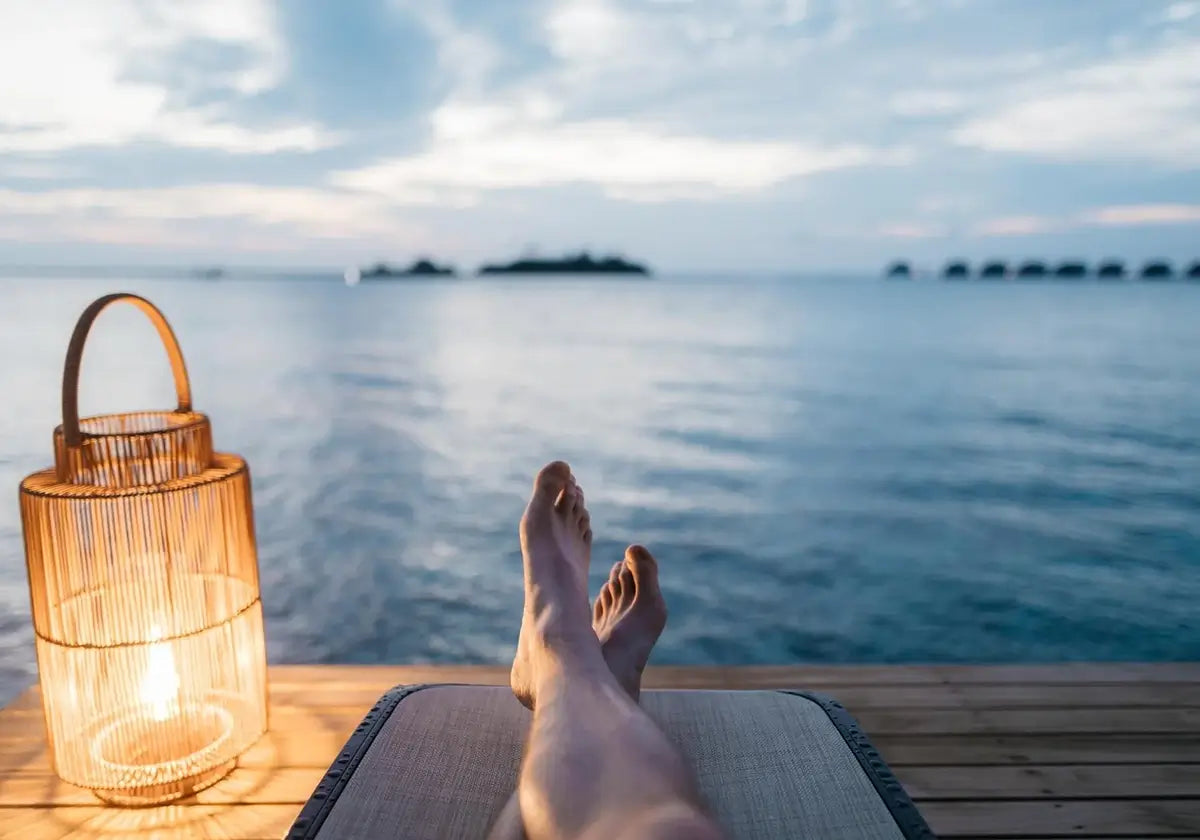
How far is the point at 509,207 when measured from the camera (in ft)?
73.9

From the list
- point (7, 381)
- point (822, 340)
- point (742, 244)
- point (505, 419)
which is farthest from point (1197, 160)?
point (7, 381)

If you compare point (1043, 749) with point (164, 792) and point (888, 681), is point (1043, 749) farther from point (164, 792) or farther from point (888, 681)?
point (164, 792)

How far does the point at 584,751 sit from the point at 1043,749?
123cm

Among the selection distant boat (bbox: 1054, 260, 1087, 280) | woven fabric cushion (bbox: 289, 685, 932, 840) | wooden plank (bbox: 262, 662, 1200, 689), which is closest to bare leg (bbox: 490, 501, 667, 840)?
woven fabric cushion (bbox: 289, 685, 932, 840)

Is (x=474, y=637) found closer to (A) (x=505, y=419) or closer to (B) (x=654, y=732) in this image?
(B) (x=654, y=732)

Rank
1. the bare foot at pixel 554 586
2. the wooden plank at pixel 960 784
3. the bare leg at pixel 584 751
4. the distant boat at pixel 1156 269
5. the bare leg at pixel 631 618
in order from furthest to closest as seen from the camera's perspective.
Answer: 1. the distant boat at pixel 1156 269
2. the wooden plank at pixel 960 784
3. the bare leg at pixel 631 618
4. the bare foot at pixel 554 586
5. the bare leg at pixel 584 751

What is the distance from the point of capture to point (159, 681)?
57.6 inches

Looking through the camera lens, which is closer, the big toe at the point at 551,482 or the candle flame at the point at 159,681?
the candle flame at the point at 159,681

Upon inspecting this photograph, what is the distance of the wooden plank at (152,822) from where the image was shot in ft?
4.73

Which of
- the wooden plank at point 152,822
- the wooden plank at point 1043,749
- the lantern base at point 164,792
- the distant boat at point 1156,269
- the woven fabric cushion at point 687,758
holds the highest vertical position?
the distant boat at point 1156,269

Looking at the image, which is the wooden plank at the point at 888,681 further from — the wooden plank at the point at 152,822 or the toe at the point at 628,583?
the toe at the point at 628,583

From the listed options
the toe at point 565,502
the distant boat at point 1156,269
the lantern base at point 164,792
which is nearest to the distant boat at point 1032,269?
the distant boat at point 1156,269

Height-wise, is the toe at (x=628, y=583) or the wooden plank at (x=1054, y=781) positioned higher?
the toe at (x=628, y=583)

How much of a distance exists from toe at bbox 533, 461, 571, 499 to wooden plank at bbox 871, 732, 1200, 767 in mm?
833
